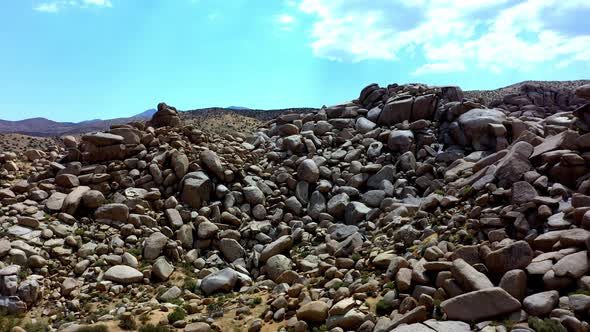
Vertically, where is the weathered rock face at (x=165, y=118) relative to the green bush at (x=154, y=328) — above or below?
above

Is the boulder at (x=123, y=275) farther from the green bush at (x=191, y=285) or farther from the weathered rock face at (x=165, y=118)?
the weathered rock face at (x=165, y=118)

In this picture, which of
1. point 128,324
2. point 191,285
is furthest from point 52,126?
point 128,324

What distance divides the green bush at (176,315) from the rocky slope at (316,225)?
0.15 feet

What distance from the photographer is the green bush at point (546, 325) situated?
331 inches

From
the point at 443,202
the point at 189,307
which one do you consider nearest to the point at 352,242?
the point at 443,202

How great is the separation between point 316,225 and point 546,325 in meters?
11.5

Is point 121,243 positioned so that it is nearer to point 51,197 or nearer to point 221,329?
point 51,197

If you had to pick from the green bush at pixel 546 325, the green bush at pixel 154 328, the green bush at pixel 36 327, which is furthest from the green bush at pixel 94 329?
the green bush at pixel 546 325

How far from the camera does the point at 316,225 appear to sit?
1927 cm

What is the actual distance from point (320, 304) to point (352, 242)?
451cm

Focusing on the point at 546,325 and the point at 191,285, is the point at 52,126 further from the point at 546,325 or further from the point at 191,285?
the point at 546,325

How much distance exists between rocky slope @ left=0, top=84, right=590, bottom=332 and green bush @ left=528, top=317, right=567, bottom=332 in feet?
0.10

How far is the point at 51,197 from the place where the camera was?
1858 cm

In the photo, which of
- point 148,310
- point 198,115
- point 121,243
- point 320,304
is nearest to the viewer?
point 320,304
